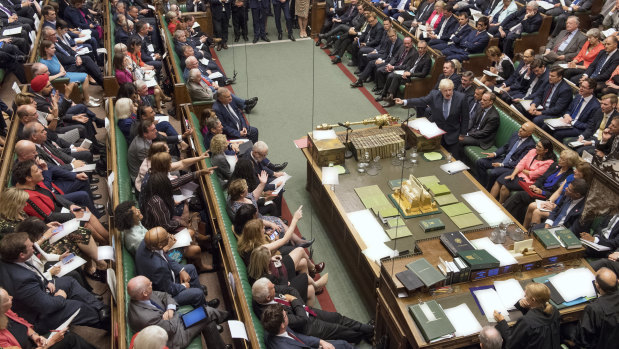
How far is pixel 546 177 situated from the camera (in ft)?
17.0

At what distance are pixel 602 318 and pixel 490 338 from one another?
825 mm

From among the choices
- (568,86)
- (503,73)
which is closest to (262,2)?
(503,73)

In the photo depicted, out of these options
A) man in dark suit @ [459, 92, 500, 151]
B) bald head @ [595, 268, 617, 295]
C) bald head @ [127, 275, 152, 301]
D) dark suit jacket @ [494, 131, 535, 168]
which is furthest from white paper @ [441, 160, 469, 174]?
bald head @ [127, 275, 152, 301]

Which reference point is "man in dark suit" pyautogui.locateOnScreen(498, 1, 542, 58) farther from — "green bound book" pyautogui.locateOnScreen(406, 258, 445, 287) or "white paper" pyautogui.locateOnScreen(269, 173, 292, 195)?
"green bound book" pyautogui.locateOnScreen(406, 258, 445, 287)

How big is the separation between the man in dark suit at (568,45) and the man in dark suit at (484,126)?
2.09 m

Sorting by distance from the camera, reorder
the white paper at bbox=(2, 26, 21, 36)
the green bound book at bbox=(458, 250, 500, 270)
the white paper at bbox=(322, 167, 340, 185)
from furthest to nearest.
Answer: the white paper at bbox=(2, 26, 21, 36)
the white paper at bbox=(322, 167, 340, 185)
the green bound book at bbox=(458, 250, 500, 270)

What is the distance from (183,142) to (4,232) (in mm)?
2384

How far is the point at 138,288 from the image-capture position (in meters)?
3.24

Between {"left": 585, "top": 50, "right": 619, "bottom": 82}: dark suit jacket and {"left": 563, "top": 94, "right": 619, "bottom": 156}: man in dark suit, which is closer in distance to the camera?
{"left": 563, "top": 94, "right": 619, "bottom": 156}: man in dark suit

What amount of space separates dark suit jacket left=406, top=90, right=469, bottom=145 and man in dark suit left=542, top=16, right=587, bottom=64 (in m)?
2.45

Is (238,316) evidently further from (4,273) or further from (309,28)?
(309,28)

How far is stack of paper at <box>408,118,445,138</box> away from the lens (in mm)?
5699

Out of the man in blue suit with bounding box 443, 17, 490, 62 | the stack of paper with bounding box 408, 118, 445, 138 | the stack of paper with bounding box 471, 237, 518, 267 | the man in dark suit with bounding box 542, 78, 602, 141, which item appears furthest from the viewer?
the man in blue suit with bounding box 443, 17, 490, 62

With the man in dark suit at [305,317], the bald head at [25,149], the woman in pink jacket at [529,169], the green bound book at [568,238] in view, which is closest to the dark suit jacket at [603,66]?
the woman in pink jacket at [529,169]
